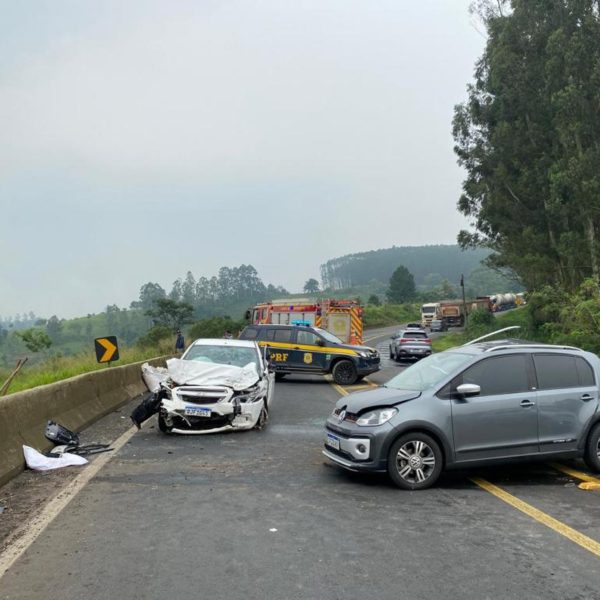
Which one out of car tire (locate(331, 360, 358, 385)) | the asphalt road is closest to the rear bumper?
car tire (locate(331, 360, 358, 385))

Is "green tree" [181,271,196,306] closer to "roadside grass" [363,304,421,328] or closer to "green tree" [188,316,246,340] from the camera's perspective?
"roadside grass" [363,304,421,328]

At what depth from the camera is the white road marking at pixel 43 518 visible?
4922 mm

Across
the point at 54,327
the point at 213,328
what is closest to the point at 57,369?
the point at 213,328

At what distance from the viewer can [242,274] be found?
148250 millimetres

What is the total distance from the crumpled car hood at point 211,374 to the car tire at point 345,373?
883 centimetres

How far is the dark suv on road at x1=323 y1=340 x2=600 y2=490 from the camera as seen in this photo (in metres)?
6.98

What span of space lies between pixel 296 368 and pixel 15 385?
8915 millimetres

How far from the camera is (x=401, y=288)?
405ft

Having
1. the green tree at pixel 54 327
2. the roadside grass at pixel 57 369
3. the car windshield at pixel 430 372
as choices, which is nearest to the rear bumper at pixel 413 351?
the roadside grass at pixel 57 369

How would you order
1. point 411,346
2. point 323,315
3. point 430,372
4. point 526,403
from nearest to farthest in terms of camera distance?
point 526,403 < point 430,372 < point 323,315 < point 411,346

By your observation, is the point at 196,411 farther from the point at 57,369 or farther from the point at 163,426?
the point at 57,369

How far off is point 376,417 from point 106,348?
35.6ft

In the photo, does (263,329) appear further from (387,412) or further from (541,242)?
(541,242)

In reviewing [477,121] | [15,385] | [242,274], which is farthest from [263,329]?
[242,274]
